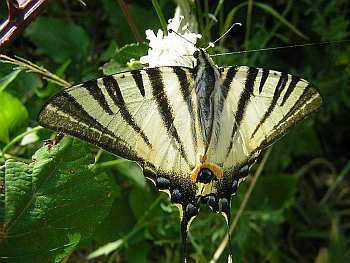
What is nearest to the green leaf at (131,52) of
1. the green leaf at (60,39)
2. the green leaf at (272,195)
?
the green leaf at (60,39)

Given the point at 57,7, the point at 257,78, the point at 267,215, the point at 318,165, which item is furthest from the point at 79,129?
the point at 318,165

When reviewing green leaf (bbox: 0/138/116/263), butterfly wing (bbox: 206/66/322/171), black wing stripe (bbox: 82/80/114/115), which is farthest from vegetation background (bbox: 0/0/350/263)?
butterfly wing (bbox: 206/66/322/171)

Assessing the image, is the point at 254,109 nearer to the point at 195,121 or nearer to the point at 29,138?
the point at 195,121

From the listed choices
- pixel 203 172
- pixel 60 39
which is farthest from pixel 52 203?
pixel 60 39

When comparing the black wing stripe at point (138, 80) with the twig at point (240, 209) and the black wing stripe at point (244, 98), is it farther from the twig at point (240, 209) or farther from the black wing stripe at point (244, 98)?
the twig at point (240, 209)

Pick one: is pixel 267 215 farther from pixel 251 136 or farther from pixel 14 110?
pixel 14 110

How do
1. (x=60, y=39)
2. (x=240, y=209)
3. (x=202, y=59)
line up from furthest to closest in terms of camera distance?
(x=60, y=39) < (x=240, y=209) < (x=202, y=59)

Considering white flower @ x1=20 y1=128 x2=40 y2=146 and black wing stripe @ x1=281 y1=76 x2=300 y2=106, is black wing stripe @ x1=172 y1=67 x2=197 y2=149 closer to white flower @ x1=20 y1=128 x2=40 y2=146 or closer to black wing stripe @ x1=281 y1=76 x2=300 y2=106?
black wing stripe @ x1=281 y1=76 x2=300 y2=106
